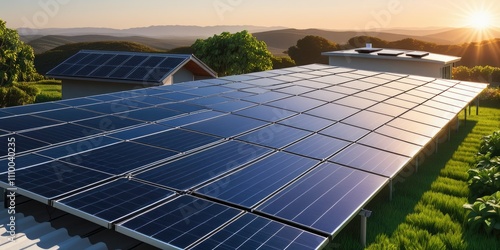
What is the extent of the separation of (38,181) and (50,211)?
0.84 m

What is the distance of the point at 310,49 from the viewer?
320ft

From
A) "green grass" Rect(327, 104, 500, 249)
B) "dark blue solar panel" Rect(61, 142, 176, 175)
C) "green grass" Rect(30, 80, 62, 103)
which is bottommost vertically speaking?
"green grass" Rect(327, 104, 500, 249)

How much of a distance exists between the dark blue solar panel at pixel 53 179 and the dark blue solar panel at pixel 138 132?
2658mm

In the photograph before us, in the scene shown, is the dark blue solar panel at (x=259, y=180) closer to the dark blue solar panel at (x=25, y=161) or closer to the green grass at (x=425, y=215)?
the green grass at (x=425, y=215)

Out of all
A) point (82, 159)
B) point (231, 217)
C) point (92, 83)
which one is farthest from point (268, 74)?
point (231, 217)

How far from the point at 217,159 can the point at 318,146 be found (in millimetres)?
3582

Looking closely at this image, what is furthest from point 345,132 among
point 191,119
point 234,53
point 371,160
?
point 234,53

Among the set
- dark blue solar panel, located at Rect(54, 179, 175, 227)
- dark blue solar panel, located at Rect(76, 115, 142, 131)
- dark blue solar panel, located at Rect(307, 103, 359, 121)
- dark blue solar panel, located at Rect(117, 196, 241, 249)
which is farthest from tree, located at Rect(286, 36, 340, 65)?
dark blue solar panel, located at Rect(117, 196, 241, 249)

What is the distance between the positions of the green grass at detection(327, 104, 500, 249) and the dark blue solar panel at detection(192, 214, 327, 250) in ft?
11.0

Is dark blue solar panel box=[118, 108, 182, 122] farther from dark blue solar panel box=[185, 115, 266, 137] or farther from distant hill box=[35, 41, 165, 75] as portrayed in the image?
distant hill box=[35, 41, 165, 75]

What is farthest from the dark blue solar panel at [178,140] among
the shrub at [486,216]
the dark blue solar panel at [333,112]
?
the shrub at [486,216]

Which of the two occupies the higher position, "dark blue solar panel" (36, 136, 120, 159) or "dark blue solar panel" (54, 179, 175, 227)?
"dark blue solar panel" (36, 136, 120, 159)

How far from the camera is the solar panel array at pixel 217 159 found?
28.3 ft

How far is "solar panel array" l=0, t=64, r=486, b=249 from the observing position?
8.62 m
